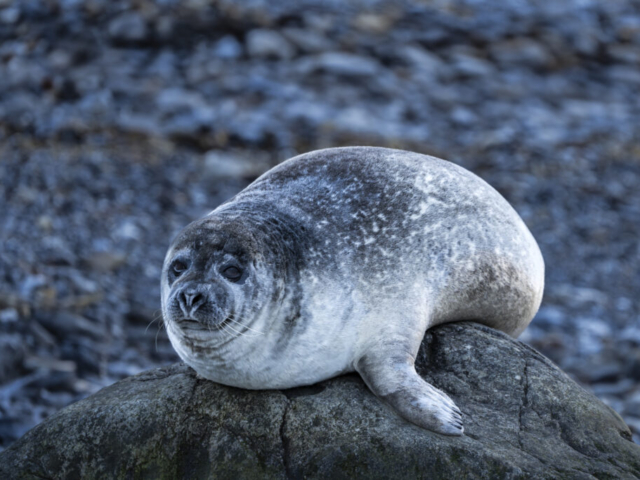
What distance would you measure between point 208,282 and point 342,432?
89cm

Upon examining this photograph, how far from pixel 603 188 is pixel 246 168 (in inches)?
196

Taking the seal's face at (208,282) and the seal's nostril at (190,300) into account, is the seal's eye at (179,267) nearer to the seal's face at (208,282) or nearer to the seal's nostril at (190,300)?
the seal's face at (208,282)

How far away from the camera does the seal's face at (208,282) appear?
3846 mm

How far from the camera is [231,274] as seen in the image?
400 centimetres

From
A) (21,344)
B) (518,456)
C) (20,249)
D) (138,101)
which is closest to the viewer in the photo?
(518,456)

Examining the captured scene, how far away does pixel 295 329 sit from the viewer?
4.13m

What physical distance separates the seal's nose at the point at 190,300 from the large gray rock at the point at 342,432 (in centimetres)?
65

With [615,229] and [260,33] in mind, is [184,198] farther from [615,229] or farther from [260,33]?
[615,229]

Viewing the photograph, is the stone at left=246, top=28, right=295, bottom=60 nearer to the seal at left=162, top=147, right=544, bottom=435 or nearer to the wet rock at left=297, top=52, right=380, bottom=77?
the wet rock at left=297, top=52, right=380, bottom=77

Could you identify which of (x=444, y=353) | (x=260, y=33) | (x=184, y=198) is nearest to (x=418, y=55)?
(x=260, y=33)

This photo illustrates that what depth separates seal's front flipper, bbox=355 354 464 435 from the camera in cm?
394

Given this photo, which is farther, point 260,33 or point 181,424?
point 260,33

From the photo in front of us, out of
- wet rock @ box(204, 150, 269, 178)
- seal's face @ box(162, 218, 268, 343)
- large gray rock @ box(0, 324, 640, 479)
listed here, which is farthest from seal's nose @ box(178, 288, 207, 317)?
wet rock @ box(204, 150, 269, 178)

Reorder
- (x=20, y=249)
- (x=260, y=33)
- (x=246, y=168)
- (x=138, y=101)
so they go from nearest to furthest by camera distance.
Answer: (x=20, y=249) < (x=246, y=168) < (x=138, y=101) < (x=260, y=33)
